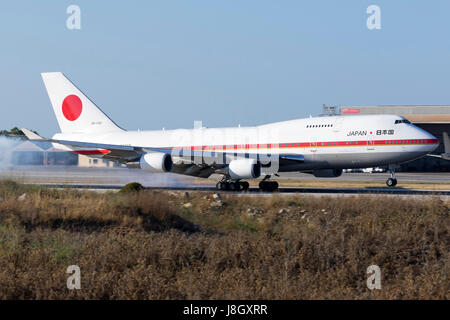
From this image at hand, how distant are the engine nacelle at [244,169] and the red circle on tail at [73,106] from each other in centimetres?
1552

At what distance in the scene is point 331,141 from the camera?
34.0 meters

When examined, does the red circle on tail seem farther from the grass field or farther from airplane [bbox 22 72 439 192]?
the grass field

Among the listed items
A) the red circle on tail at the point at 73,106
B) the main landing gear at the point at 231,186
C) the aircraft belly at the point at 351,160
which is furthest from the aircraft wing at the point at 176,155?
the red circle on tail at the point at 73,106

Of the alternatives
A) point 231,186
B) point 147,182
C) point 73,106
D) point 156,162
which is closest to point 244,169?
point 231,186

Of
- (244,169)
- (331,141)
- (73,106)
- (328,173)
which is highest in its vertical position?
(73,106)

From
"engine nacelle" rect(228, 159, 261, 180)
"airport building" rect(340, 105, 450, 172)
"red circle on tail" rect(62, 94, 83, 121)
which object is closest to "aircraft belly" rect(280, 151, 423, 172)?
"engine nacelle" rect(228, 159, 261, 180)

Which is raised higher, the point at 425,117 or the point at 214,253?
the point at 425,117

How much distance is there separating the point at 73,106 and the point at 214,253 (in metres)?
32.5

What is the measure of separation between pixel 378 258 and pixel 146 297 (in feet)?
20.5

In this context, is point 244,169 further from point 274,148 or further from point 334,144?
point 334,144

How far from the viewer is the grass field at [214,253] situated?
10.2m
